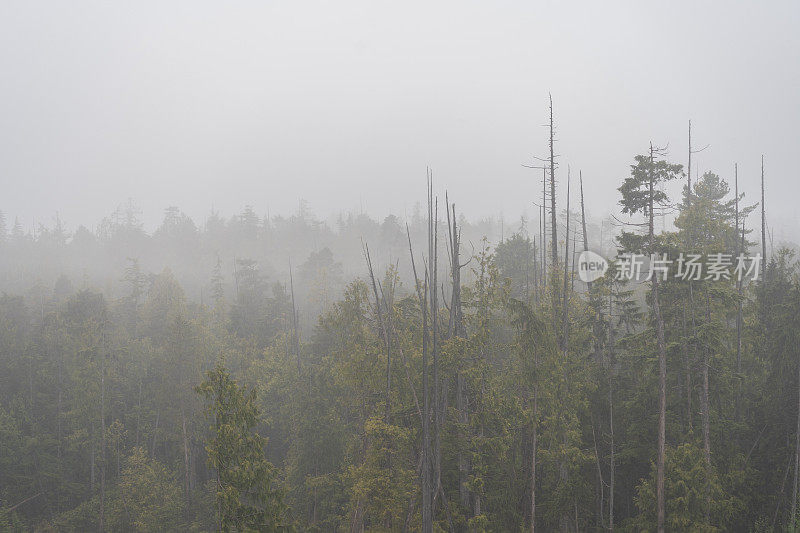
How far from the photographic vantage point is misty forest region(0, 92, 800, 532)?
15039mm

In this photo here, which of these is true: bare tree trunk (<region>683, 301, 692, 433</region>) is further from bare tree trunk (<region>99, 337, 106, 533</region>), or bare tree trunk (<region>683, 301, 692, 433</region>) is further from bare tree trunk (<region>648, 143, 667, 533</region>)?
bare tree trunk (<region>99, 337, 106, 533</region>)

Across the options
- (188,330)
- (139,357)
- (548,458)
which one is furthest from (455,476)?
(139,357)

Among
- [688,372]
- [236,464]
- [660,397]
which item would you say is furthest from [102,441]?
[688,372]

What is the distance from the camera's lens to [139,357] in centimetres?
3659

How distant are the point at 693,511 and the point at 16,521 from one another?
36.3m

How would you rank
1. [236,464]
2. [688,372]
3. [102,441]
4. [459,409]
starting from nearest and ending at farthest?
[236,464]
[459,409]
[688,372]
[102,441]

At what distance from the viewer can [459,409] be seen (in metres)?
15.6

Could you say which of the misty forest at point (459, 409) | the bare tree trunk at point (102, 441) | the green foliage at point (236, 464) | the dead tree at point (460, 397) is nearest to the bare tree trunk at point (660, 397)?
the misty forest at point (459, 409)

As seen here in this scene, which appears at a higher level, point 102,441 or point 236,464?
point 236,464

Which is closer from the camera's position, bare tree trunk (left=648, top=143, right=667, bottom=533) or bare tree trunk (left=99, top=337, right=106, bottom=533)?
bare tree trunk (left=648, top=143, right=667, bottom=533)

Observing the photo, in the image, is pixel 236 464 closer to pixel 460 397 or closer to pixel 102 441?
pixel 460 397

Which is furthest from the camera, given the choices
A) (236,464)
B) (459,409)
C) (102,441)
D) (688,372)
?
(102,441)

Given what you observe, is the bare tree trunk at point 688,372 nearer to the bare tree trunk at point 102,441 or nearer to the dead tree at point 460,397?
the dead tree at point 460,397

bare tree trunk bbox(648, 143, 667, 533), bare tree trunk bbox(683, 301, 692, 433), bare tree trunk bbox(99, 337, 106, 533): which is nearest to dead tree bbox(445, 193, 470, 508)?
bare tree trunk bbox(648, 143, 667, 533)
